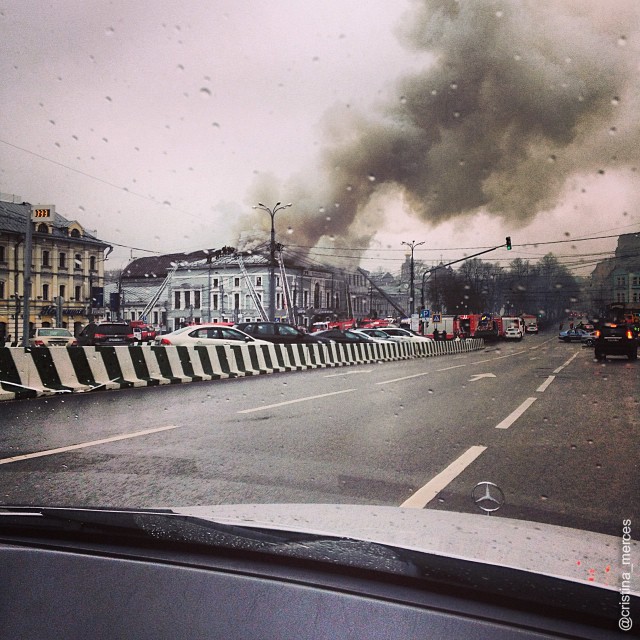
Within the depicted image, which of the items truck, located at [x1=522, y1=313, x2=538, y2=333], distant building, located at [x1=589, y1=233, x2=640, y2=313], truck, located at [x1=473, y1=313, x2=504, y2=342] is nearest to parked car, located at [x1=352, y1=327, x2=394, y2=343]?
distant building, located at [x1=589, y1=233, x2=640, y2=313]

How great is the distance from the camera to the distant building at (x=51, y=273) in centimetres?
4403

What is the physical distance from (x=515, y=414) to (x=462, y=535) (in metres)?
6.97

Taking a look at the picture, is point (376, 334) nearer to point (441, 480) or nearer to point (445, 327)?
point (445, 327)

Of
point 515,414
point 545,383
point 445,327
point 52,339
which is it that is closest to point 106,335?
point 52,339

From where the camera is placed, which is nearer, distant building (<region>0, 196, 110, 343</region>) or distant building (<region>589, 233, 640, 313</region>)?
distant building (<region>589, 233, 640, 313</region>)

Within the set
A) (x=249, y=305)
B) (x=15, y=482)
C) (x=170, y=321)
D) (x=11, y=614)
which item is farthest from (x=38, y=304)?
(x=11, y=614)

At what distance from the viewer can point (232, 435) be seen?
673 cm

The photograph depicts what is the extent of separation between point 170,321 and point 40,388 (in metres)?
41.8

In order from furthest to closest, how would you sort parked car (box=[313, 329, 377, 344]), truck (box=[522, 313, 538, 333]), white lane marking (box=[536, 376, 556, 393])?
truck (box=[522, 313, 538, 333])
parked car (box=[313, 329, 377, 344])
white lane marking (box=[536, 376, 556, 393])

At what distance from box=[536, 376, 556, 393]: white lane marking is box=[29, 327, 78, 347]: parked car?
19096 mm

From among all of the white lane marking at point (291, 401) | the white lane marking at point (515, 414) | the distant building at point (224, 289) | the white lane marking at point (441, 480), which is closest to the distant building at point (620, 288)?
the distant building at point (224, 289)

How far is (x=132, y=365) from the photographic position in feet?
42.8

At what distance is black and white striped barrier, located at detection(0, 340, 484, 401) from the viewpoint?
1080 centimetres

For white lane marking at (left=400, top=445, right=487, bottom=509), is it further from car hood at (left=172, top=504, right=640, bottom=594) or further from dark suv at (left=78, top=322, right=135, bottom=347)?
dark suv at (left=78, top=322, right=135, bottom=347)
